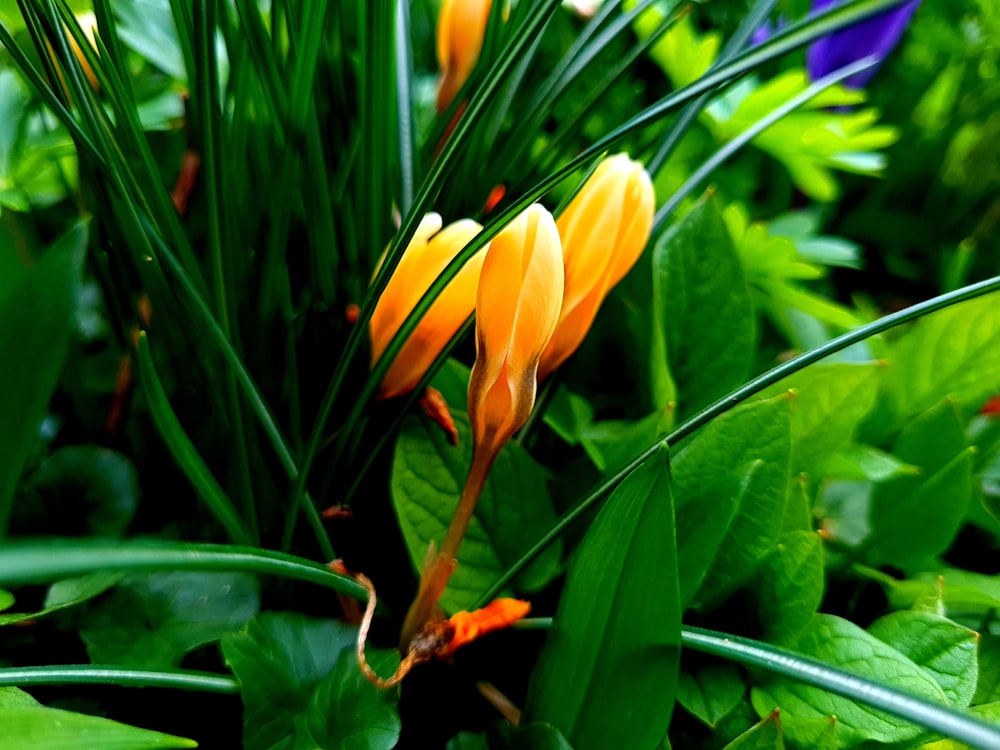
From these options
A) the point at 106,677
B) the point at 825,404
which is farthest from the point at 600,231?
the point at 106,677

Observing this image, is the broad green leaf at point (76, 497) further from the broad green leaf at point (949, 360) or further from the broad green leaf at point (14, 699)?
the broad green leaf at point (949, 360)

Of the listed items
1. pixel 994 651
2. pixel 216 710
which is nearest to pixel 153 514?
pixel 216 710

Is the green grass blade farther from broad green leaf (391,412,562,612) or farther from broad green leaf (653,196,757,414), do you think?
broad green leaf (653,196,757,414)

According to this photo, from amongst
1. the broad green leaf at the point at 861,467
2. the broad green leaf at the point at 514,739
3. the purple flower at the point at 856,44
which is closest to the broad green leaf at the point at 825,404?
the broad green leaf at the point at 861,467

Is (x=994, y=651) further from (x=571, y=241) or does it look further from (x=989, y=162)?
(x=989, y=162)

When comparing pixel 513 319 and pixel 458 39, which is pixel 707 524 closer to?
pixel 513 319

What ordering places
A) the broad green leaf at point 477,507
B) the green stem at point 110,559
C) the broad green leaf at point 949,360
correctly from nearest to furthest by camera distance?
the green stem at point 110,559 → the broad green leaf at point 477,507 → the broad green leaf at point 949,360
